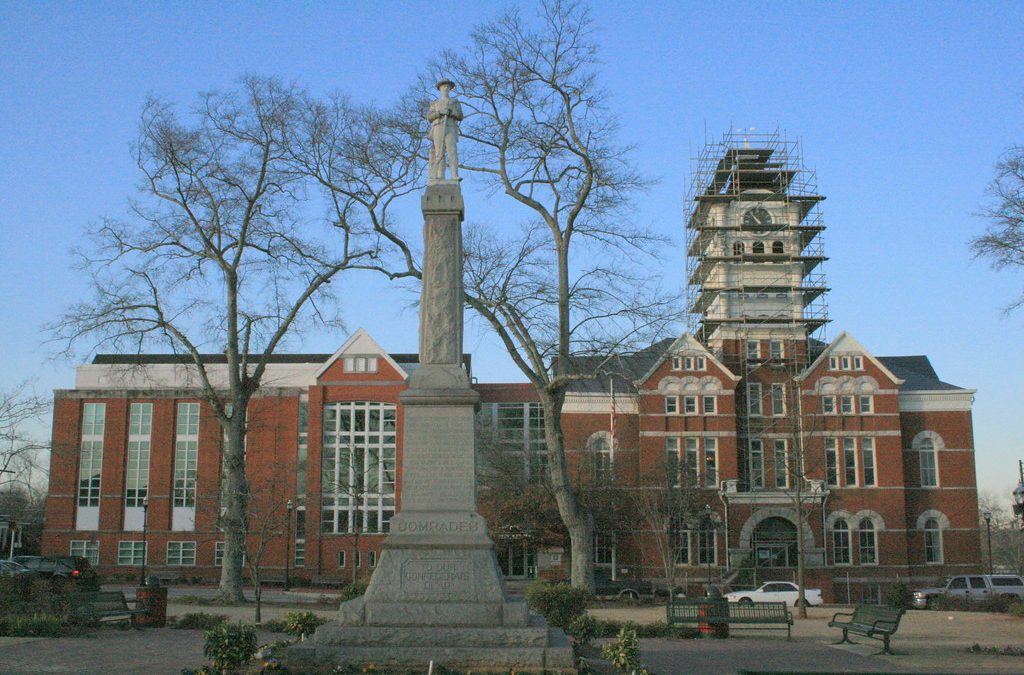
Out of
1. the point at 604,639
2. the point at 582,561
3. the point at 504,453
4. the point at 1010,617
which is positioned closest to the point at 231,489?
the point at 582,561

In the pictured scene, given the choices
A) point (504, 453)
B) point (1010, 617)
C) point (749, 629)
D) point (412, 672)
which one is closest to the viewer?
point (412, 672)

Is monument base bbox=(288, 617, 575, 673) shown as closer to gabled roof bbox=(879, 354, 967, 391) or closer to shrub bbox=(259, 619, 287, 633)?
shrub bbox=(259, 619, 287, 633)

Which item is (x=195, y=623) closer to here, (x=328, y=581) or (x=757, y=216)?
(x=328, y=581)

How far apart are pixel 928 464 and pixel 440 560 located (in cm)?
4459

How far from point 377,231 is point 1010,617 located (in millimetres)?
22489

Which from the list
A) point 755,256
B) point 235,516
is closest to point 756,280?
point 755,256

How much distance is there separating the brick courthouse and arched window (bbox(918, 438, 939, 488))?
12 cm

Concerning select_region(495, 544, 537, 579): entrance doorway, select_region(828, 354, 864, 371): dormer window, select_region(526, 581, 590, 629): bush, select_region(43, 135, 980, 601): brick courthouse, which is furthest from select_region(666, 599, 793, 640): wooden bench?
select_region(828, 354, 864, 371): dormer window

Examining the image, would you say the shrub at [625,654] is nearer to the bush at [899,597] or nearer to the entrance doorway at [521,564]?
the bush at [899,597]

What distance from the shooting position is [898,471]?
1997 inches

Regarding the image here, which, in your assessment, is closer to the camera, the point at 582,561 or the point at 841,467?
the point at 582,561

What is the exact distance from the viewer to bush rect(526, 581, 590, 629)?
1909cm

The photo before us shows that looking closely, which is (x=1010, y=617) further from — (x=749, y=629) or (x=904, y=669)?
(x=904, y=669)

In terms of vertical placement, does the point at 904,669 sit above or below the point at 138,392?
below
